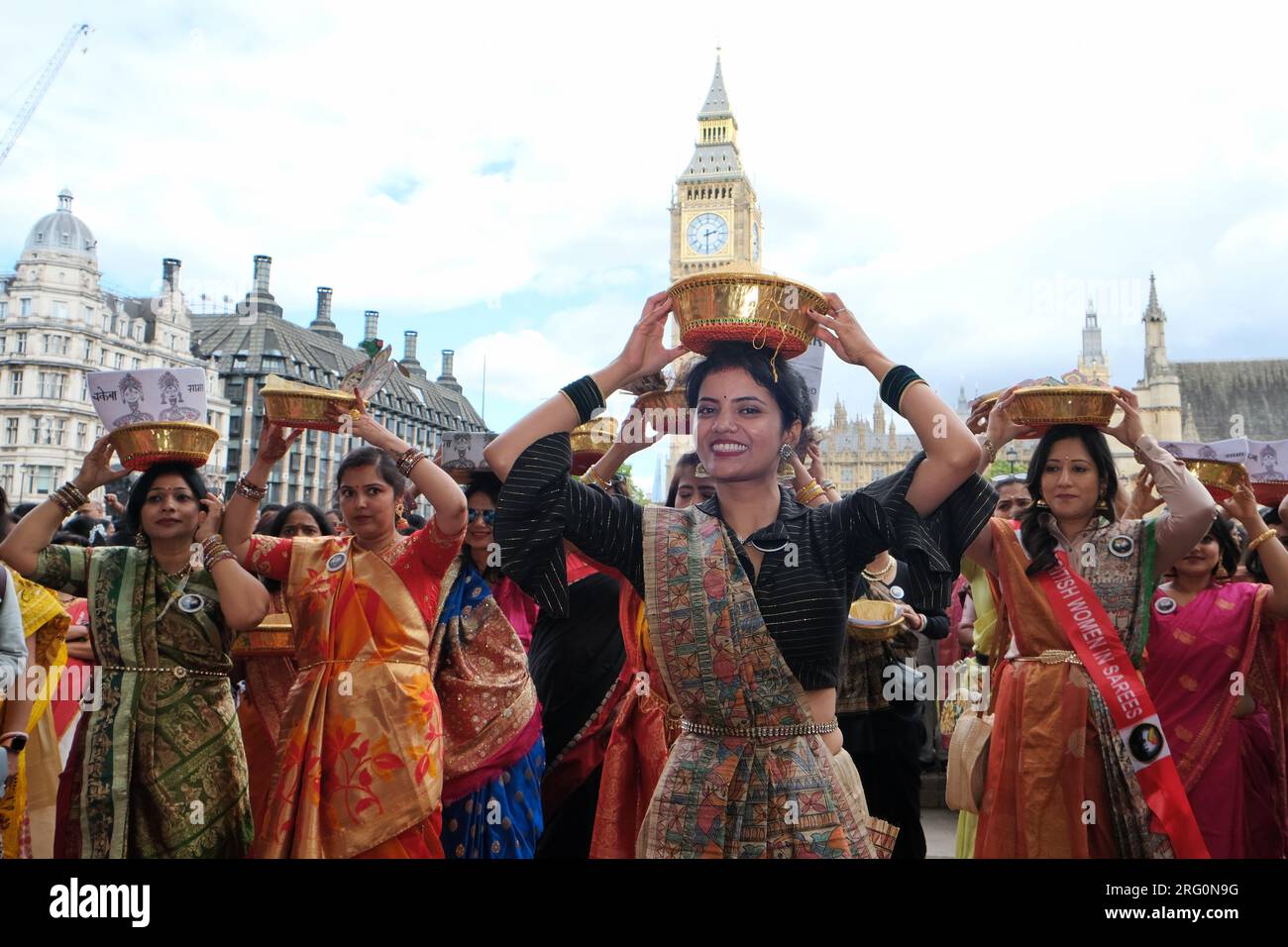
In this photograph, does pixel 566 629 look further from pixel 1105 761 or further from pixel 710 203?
pixel 710 203

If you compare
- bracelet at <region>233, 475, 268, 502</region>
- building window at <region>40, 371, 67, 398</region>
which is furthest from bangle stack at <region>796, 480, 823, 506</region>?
building window at <region>40, 371, 67, 398</region>

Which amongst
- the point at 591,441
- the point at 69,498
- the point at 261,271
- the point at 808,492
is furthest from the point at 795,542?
the point at 261,271

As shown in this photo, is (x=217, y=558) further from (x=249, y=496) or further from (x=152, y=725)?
(x=152, y=725)

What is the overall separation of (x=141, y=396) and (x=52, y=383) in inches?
1923

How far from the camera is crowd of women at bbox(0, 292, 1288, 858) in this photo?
2863 millimetres

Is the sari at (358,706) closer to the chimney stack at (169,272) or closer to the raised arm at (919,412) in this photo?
the raised arm at (919,412)

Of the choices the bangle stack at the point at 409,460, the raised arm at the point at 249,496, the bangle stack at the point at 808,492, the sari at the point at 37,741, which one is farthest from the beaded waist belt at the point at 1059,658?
the sari at the point at 37,741

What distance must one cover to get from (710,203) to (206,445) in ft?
373

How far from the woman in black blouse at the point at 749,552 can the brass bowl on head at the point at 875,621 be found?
1.96 m

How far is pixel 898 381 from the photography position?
2.89m

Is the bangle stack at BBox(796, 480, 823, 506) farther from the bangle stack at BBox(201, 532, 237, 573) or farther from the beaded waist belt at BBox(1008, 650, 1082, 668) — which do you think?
the bangle stack at BBox(201, 532, 237, 573)

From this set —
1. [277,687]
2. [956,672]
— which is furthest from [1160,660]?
[277,687]

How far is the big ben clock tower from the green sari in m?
107

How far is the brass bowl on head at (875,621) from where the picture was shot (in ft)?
16.3
